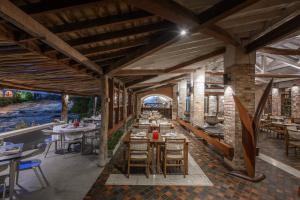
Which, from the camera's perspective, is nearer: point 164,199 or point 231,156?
point 164,199

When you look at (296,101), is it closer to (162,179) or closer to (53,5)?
(162,179)

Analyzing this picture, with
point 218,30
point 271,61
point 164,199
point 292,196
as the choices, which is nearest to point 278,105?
point 271,61

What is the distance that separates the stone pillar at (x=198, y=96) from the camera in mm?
7445

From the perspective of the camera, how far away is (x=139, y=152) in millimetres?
3676

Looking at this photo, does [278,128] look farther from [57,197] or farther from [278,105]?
[57,197]

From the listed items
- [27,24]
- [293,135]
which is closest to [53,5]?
[27,24]

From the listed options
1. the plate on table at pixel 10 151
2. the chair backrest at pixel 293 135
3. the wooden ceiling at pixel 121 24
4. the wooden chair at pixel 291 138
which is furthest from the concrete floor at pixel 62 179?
the chair backrest at pixel 293 135

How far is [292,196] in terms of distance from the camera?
297 centimetres

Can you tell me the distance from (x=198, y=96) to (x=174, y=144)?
4314 millimetres

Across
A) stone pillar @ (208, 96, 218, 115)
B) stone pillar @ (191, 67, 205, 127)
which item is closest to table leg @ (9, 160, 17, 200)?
stone pillar @ (191, 67, 205, 127)

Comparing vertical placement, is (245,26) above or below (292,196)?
above

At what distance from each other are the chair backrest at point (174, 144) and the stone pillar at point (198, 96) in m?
3.98

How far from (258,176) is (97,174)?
383 centimetres

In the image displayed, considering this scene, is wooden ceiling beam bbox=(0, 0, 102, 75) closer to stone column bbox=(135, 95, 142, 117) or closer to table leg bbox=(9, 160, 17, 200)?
table leg bbox=(9, 160, 17, 200)
